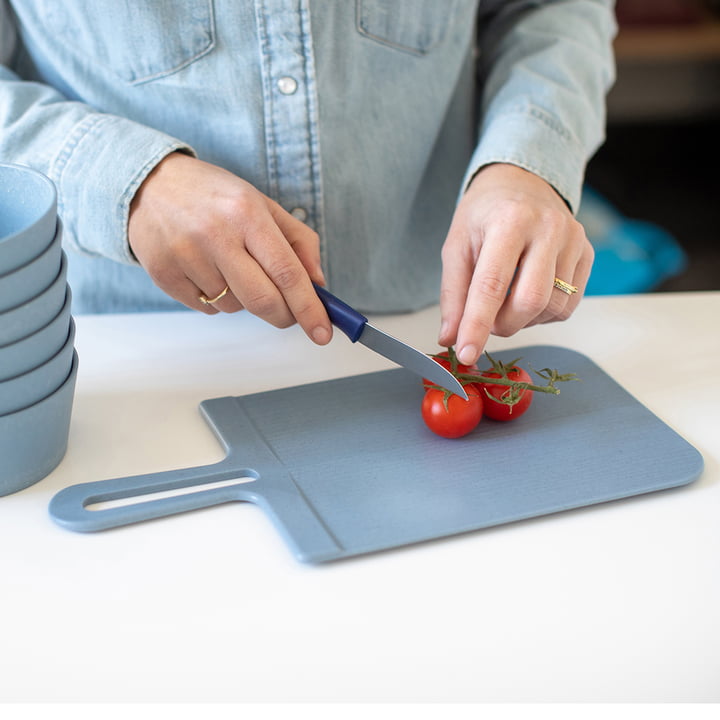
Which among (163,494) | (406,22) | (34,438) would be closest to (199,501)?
(163,494)

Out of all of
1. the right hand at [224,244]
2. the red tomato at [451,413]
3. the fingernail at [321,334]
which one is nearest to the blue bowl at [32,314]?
the right hand at [224,244]

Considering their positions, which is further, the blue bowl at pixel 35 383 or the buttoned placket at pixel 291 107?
the buttoned placket at pixel 291 107

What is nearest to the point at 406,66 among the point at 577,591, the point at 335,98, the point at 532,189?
the point at 335,98

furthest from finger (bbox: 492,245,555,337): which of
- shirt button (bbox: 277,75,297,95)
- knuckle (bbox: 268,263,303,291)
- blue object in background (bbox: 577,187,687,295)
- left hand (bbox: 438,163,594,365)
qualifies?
blue object in background (bbox: 577,187,687,295)

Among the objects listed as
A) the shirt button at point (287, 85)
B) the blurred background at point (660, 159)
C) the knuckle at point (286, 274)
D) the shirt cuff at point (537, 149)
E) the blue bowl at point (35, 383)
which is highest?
the shirt button at point (287, 85)

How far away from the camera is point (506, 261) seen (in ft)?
2.96

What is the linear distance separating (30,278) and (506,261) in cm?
44

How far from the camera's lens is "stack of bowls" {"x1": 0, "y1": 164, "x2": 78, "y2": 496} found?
2.40 ft

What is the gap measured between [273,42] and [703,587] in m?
0.72

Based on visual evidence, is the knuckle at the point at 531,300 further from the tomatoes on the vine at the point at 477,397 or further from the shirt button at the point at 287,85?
the shirt button at the point at 287,85

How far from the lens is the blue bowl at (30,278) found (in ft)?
2.37

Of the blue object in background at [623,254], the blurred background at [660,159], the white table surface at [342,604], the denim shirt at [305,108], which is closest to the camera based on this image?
the white table surface at [342,604]

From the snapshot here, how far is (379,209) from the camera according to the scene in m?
1.18

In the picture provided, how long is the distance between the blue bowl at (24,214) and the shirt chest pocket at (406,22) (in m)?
0.46
